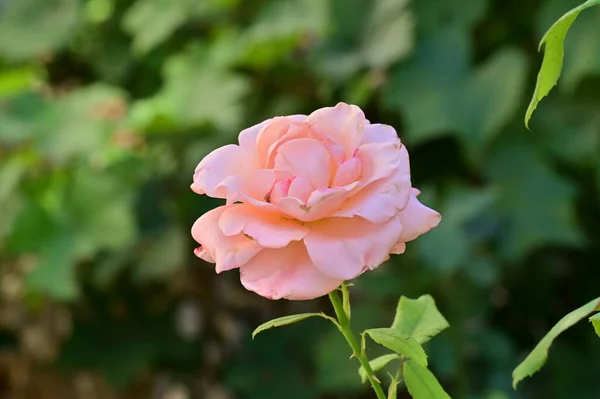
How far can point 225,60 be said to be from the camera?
0.93 meters

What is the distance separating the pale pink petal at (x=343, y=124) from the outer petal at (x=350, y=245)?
2 centimetres

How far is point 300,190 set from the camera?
21cm

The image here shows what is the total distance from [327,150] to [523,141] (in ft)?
2.30

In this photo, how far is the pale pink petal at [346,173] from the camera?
217 mm

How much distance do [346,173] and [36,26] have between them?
3.24ft

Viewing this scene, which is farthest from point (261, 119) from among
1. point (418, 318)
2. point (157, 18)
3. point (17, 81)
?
point (418, 318)

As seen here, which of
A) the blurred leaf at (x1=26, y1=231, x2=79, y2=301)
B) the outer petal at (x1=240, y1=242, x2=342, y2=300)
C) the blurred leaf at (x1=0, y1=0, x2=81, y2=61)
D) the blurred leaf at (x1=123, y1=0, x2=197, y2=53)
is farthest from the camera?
the blurred leaf at (x1=0, y1=0, x2=81, y2=61)

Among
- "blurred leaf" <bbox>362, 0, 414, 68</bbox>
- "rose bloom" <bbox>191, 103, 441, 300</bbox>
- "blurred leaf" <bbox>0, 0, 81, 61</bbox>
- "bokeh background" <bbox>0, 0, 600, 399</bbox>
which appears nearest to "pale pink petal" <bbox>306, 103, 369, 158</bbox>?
"rose bloom" <bbox>191, 103, 441, 300</bbox>

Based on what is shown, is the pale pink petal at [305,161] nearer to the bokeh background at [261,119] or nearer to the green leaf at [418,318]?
the green leaf at [418,318]

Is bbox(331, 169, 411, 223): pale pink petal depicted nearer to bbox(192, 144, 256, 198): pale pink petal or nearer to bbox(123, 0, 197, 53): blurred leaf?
bbox(192, 144, 256, 198): pale pink petal

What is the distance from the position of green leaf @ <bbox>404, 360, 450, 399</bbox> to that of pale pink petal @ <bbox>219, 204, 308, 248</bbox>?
63mm

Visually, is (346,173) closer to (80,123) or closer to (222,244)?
(222,244)

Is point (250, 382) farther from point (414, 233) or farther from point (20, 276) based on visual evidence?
point (414, 233)

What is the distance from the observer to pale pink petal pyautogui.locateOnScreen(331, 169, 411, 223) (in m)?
0.20
